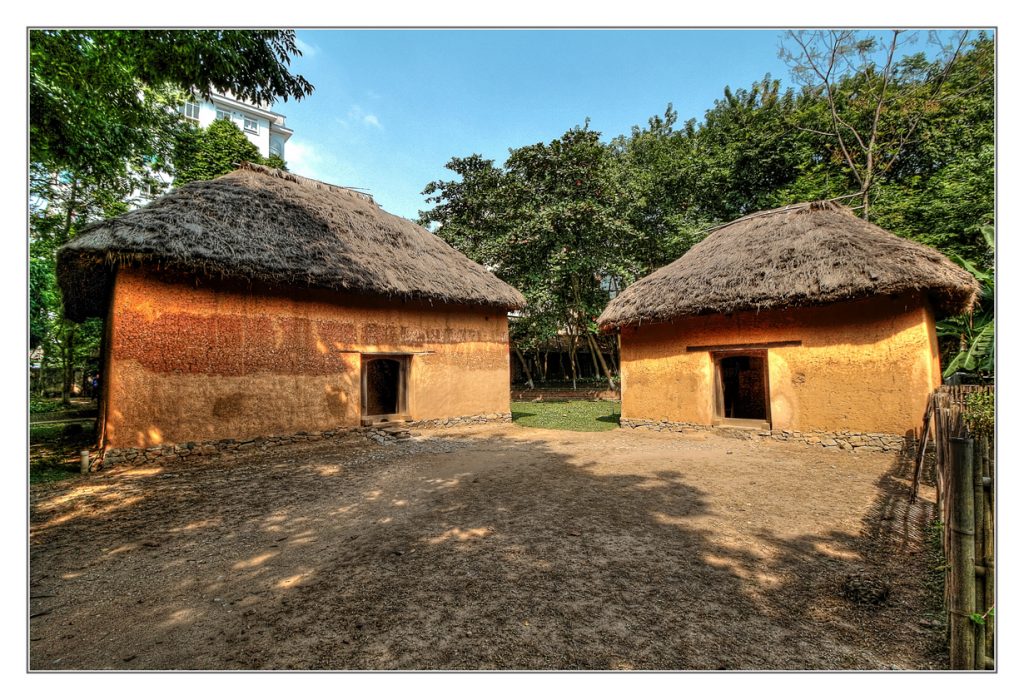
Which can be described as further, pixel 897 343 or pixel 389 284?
pixel 389 284

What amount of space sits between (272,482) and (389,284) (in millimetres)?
4379

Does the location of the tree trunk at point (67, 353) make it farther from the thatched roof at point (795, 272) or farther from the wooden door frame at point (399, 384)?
the thatched roof at point (795, 272)

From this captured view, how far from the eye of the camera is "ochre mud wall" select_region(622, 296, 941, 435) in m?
6.34

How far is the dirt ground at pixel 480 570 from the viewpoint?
6.53 ft

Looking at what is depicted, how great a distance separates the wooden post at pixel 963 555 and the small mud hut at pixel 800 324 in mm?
5828

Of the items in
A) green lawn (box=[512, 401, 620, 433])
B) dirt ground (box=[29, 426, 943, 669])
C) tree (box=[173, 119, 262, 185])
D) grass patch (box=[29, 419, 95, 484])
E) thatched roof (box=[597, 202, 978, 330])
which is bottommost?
green lawn (box=[512, 401, 620, 433])

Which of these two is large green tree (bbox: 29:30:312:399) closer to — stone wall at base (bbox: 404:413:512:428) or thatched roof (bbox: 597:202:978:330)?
stone wall at base (bbox: 404:413:512:428)

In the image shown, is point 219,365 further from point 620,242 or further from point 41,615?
point 620,242

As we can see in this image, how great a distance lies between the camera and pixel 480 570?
275cm

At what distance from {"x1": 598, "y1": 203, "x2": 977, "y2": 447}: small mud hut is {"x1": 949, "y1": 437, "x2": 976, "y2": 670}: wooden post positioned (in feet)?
19.1

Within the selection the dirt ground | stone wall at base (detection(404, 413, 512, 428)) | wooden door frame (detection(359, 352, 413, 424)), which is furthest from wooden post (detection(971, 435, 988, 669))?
stone wall at base (detection(404, 413, 512, 428))

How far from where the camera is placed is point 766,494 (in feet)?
14.5

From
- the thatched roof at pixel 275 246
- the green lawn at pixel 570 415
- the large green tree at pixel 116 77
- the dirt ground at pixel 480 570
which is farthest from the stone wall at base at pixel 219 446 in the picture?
the large green tree at pixel 116 77

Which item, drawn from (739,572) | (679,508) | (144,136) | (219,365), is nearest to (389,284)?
(219,365)
